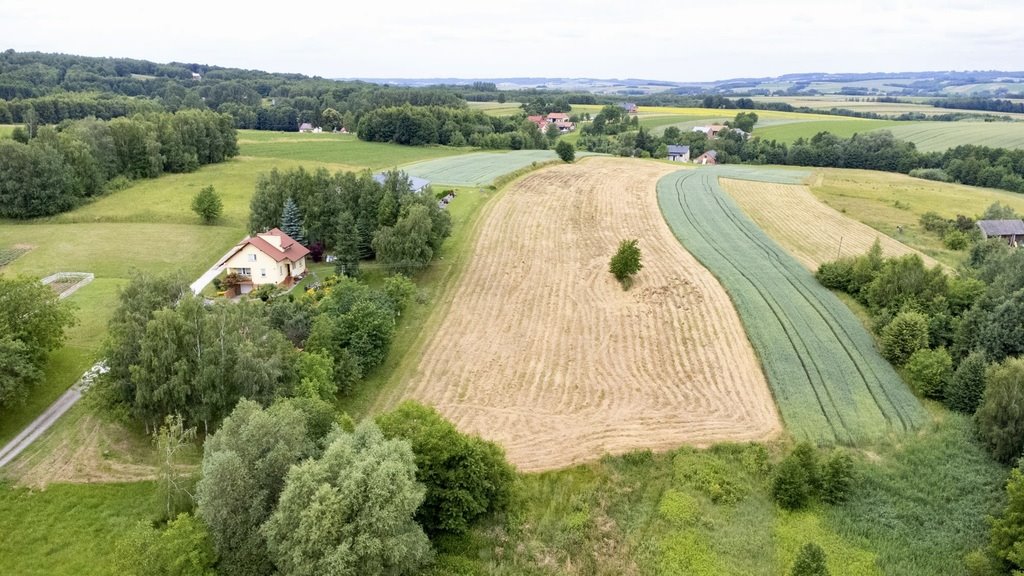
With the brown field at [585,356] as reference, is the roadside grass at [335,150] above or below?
above

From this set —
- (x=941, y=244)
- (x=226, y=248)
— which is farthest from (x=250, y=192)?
(x=941, y=244)

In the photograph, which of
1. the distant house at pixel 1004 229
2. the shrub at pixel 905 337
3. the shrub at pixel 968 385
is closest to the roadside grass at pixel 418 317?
the shrub at pixel 905 337

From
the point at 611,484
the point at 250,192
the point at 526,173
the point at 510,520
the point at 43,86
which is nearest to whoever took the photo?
the point at 510,520

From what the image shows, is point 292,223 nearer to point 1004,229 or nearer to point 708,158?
point 1004,229

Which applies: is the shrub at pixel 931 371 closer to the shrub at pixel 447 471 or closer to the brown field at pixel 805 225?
the brown field at pixel 805 225

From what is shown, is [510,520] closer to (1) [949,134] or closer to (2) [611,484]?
(2) [611,484]
